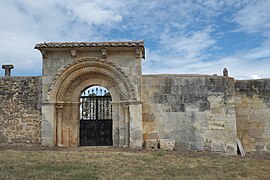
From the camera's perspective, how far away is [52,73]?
9500 mm

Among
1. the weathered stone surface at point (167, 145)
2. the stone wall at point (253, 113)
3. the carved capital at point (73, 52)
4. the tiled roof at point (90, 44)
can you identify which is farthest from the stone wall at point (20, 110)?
the stone wall at point (253, 113)

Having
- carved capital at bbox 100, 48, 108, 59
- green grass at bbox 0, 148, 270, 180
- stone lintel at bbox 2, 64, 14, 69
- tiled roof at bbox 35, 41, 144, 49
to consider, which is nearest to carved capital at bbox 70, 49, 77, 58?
tiled roof at bbox 35, 41, 144, 49

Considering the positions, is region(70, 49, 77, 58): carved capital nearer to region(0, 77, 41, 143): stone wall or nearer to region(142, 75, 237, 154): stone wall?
region(0, 77, 41, 143): stone wall

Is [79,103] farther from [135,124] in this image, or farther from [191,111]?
[191,111]

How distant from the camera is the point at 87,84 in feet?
32.1

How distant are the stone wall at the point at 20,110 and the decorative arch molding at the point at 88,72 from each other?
2.48ft

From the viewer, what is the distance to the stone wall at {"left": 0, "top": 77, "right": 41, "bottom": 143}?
31.5 ft

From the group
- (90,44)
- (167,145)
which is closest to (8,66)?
(90,44)

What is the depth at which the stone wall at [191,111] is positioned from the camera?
30.7ft

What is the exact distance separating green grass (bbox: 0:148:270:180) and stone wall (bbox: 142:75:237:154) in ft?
5.54

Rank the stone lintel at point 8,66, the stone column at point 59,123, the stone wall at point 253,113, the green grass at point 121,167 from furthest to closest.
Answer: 1. the stone lintel at point 8,66
2. the stone wall at point 253,113
3. the stone column at point 59,123
4. the green grass at point 121,167

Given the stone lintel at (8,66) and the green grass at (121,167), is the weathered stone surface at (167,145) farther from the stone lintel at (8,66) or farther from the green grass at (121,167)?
the stone lintel at (8,66)

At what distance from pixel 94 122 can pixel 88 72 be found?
1.99 m

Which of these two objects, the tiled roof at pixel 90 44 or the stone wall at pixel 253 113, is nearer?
the tiled roof at pixel 90 44
